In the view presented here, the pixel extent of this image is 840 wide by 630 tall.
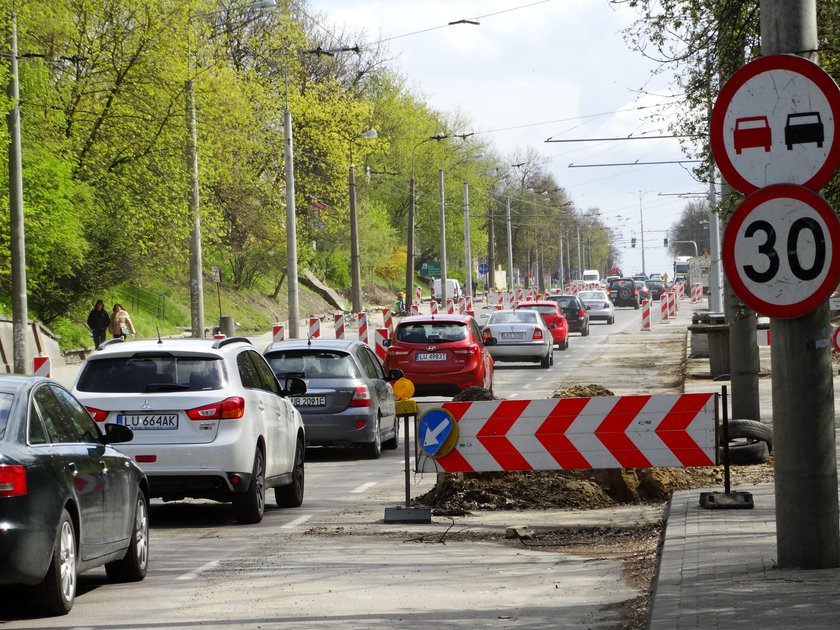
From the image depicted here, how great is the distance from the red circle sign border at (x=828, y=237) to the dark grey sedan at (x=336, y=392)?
1066 cm

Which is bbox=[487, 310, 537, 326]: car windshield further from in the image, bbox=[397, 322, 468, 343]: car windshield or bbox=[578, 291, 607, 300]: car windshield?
bbox=[578, 291, 607, 300]: car windshield

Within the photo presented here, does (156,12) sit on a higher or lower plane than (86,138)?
higher

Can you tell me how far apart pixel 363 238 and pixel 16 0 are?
179ft

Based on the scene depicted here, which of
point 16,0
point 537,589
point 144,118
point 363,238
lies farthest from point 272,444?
point 363,238

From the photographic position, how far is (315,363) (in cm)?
1953

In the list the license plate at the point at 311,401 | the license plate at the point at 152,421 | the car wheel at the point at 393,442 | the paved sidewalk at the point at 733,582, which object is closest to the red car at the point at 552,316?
the car wheel at the point at 393,442

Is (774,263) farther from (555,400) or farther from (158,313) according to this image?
(158,313)

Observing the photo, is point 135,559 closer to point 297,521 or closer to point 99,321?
point 297,521

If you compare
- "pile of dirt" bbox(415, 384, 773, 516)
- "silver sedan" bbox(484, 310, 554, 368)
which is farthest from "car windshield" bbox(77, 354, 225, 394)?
"silver sedan" bbox(484, 310, 554, 368)

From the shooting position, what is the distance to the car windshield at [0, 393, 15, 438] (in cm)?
834

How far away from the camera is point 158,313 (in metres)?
58.3

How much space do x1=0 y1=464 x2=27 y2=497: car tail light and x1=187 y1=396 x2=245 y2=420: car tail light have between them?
4.91 m

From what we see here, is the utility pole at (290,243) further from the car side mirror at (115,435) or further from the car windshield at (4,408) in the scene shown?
the car windshield at (4,408)

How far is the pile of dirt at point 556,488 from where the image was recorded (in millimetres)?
14188
